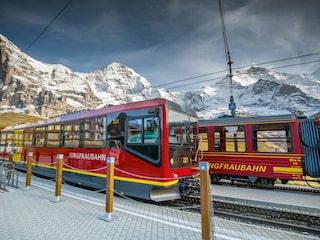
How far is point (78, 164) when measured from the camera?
26.8 feet

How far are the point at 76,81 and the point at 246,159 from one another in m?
189

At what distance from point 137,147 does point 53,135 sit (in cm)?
575

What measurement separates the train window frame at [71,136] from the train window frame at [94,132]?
0.46 m

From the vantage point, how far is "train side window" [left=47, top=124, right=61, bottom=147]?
9.49m

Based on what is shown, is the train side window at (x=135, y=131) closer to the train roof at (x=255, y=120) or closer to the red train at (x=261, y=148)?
the red train at (x=261, y=148)

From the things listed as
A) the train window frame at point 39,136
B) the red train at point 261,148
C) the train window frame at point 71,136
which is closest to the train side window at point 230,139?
the red train at point 261,148

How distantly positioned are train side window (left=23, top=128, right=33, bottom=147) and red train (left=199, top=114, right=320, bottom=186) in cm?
985

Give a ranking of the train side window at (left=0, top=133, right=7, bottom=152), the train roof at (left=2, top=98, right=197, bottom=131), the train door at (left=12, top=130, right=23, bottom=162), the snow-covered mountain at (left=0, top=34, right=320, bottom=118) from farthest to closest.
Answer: the snow-covered mountain at (left=0, top=34, right=320, bottom=118) → the train side window at (left=0, top=133, right=7, bottom=152) → the train door at (left=12, top=130, right=23, bottom=162) → the train roof at (left=2, top=98, right=197, bottom=131)

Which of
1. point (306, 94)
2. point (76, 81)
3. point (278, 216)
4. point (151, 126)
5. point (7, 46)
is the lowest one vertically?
point (278, 216)

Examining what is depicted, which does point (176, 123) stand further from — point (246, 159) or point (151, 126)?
point (246, 159)

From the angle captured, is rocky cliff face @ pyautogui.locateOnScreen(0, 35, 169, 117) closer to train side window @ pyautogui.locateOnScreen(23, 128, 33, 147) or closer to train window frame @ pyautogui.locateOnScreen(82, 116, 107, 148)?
train side window @ pyautogui.locateOnScreen(23, 128, 33, 147)

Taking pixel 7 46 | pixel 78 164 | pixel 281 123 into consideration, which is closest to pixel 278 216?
pixel 281 123

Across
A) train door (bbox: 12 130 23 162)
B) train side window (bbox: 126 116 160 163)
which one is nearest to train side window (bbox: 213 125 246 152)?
train side window (bbox: 126 116 160 163)

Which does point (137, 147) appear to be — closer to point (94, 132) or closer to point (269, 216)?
point (94, 132)
